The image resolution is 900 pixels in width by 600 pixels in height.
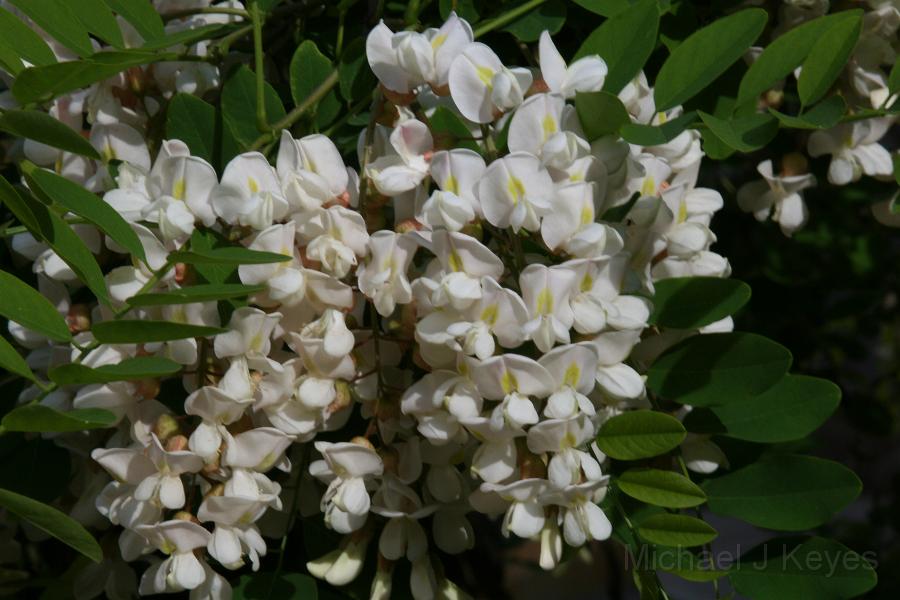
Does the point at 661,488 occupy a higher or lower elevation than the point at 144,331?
lower

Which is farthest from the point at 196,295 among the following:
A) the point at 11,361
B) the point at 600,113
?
the point at 600,113

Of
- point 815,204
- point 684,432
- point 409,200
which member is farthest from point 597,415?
point 815,204

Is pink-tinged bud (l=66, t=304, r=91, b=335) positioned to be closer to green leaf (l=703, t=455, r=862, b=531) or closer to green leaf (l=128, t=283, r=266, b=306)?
green leaf (l=128, t=283, r=266, b=306)

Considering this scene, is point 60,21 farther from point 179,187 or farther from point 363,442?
point 363,442

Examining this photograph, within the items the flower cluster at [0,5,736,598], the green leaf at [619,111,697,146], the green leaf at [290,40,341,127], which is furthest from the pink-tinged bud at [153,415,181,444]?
the green leaf at [619,111,697,146]

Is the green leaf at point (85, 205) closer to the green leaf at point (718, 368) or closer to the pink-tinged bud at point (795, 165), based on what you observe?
the green leaf at point (718, 368)

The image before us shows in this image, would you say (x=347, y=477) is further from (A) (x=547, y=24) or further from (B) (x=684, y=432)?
(A) (x=547, y=24)

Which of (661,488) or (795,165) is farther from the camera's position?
(795,165)
